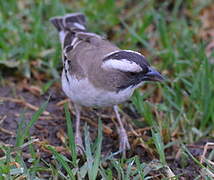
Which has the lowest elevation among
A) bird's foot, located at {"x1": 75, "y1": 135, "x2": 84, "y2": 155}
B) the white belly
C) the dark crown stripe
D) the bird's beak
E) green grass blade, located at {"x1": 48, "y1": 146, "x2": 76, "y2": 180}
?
bird's foot, located at {"x1": 75, "y1": 135, "x2": 84, "y2": 155}

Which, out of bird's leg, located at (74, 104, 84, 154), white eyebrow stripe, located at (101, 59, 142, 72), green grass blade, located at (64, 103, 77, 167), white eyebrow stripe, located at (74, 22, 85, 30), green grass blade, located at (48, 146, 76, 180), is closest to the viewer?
green grass blade, located at (48, 146, 76, 180)

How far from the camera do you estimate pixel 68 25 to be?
17.4 ft

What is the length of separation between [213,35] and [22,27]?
2429 millimetres

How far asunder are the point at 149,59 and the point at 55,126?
5.03 ft

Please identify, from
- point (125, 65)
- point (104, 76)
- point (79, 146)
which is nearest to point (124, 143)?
point (79, 146)

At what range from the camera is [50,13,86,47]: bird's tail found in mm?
5207

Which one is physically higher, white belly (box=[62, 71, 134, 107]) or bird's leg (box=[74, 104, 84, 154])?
white belly (box=[62, 71, 134, 107])

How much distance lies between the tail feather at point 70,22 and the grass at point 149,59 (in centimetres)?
25

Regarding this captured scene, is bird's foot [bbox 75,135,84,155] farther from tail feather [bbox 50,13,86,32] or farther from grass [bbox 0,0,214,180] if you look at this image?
tail feather [bbox 50,13,86,32]

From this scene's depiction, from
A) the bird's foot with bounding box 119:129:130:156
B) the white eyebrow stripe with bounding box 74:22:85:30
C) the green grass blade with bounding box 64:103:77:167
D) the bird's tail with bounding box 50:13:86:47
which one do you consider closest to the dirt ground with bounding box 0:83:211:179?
the bird's foot with bounding box 119:129:130:156

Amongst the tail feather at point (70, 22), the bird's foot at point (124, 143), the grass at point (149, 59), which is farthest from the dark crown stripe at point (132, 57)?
the tail feather at point (70, 22)

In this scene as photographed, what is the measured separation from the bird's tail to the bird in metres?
0.44

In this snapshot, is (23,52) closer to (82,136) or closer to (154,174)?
(82,136)

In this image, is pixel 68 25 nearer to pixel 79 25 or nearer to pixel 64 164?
pixel 79 25
